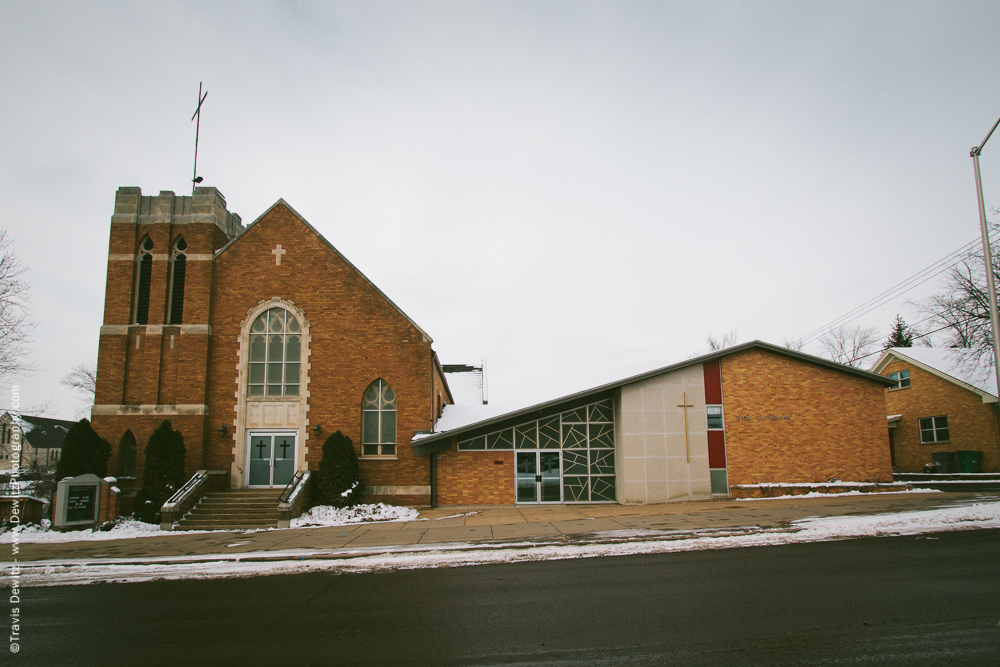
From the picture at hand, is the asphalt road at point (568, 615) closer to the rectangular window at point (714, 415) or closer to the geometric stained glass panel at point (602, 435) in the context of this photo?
the rectangular window at point (714, 415)

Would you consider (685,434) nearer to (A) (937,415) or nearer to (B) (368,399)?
(B) (368,399)

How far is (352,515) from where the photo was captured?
1908 cm

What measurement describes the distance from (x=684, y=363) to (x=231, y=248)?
17.0 meters

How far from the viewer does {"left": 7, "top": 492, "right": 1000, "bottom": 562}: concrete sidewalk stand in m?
13.7

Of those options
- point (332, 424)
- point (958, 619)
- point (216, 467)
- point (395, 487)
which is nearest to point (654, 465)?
point (395, 487)

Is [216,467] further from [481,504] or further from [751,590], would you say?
[751,590]

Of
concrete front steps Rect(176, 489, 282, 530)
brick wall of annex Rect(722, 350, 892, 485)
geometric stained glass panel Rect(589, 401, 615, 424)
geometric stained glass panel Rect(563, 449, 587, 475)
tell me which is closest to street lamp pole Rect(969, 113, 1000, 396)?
brick wall of annex Rect(722, 350, 892, 485)

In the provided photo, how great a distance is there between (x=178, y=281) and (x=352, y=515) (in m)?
11.3

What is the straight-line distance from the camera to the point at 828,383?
68.7ft

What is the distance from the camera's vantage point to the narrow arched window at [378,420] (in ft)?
69.8

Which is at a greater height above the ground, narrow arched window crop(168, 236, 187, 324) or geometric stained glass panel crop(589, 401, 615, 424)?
narrow arched window crop(168, 236, 187, 324)

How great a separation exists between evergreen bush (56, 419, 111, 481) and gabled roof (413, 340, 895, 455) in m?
10.3

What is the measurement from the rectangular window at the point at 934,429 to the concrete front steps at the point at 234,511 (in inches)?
1200

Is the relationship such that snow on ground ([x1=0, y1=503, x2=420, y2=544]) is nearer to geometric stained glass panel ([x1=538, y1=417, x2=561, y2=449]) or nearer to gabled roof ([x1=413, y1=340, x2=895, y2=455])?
gabled roof ([x1=413, y1=340, x2=895, y2=455])
